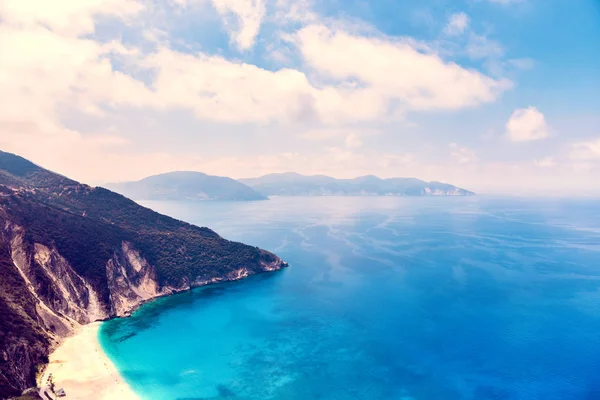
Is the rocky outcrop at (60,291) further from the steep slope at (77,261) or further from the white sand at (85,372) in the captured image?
the white sand at (85,372)

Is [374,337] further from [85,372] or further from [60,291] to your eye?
[60,291]

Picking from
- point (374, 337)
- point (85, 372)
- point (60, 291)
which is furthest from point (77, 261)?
point (374, 337)

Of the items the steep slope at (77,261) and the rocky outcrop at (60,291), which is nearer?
the rocky outcrop at (60,291)

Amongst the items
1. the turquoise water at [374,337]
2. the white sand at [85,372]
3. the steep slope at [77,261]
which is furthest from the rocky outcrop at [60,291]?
the turquoise water at [374,337]

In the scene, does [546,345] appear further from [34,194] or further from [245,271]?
[34,194]

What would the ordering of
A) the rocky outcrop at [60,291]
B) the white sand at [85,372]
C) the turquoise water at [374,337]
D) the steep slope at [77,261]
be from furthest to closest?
1. the steep slope at [77,261]
2. the rocky outcrop at [60,291]
3. the turquoise water at [374,337]
4. the white sand at [85,372]

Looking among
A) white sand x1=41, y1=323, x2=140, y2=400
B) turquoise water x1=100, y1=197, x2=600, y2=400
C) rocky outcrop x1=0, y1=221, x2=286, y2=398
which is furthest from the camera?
rocky outcrop x1=0, y1=221, x2=286, y2=398

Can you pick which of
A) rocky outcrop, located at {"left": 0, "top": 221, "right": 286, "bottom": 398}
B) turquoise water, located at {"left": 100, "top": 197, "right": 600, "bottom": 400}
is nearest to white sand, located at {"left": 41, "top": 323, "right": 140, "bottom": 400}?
turquoise water, located at {"left": 100, "top": 197, "right": 600, "bottom": 400}

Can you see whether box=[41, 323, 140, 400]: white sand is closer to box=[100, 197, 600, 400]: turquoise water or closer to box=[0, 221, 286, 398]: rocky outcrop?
box=[100, 197, 600, 400]: turquoise water
